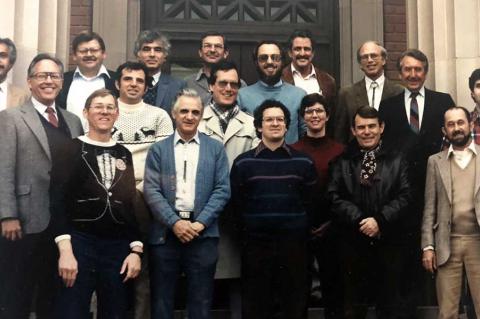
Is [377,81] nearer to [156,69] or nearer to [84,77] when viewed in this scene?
[156,69]

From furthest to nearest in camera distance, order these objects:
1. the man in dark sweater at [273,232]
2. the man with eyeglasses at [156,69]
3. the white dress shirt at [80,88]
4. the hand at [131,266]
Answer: the man with eyeglasses at [156,69], the white dress shirt at [80,88], the man in dark sweater at [273,232], the hand at [131,266]

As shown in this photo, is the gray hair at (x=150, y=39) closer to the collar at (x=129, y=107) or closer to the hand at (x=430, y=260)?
the collar at (x=129, y=107)

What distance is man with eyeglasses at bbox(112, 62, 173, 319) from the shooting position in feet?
15.4

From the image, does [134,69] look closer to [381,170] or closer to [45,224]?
[45,224]

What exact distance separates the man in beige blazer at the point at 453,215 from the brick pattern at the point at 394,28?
8.98ft

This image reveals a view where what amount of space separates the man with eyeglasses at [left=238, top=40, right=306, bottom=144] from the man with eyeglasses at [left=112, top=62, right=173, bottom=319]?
0.77 meters

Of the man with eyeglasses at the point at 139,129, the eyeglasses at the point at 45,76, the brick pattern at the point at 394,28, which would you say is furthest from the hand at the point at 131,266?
the brick pattern at the point at 394,28

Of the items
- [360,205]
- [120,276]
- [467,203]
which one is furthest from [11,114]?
[467,203]

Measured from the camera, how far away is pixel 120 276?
4219 mm

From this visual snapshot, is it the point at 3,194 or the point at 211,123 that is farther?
the point at 211,123

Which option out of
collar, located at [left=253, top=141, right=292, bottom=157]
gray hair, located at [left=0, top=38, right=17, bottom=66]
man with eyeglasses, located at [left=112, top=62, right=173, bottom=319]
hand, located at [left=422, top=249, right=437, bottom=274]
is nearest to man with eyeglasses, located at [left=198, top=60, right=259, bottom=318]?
collar, located at [left=253, top=141, right=292, bottom=157]

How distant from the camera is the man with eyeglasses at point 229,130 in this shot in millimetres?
5000

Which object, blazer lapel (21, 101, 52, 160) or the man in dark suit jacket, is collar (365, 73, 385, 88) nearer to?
the man in dark suit jacket

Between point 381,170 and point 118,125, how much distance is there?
1.95 metres
